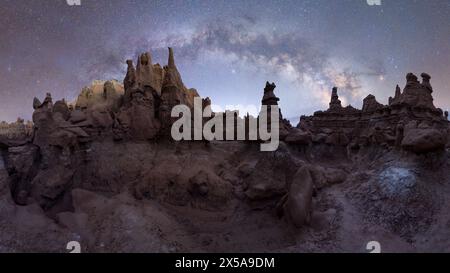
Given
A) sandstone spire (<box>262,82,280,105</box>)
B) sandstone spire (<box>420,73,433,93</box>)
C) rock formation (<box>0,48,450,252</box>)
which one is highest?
sandstone spire (<box>420,73,433,93</box>)

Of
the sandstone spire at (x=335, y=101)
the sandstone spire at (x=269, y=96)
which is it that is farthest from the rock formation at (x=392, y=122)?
the sandstone spire at (x=269, y=96)

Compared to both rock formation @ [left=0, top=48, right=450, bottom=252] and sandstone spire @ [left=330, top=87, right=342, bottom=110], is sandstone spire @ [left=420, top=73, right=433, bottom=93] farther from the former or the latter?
rock formation @ [left=0, top=48, right=450, bottom=252]

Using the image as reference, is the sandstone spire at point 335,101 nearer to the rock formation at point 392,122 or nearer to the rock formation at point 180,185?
the rock formation at point 392,122

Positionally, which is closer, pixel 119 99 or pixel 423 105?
pixel 119 99

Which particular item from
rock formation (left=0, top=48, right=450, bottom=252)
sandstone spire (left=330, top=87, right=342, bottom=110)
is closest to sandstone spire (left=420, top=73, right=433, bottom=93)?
sandstone spire (left=330, top=87, right=342, bottom=110)

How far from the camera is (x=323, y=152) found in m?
28.6

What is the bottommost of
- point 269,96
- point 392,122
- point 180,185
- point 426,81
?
point 180,185

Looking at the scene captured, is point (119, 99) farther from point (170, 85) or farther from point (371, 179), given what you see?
point (371, 179)

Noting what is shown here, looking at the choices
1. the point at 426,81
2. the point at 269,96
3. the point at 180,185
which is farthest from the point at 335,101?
the point at 180,185

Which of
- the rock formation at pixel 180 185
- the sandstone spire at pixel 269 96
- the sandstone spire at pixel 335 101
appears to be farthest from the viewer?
the sandstone spire at pixel 335 101

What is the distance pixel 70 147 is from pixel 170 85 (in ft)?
22.5

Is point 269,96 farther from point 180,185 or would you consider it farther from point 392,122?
point 392,122

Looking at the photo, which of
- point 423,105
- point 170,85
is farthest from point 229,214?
point 423,105
